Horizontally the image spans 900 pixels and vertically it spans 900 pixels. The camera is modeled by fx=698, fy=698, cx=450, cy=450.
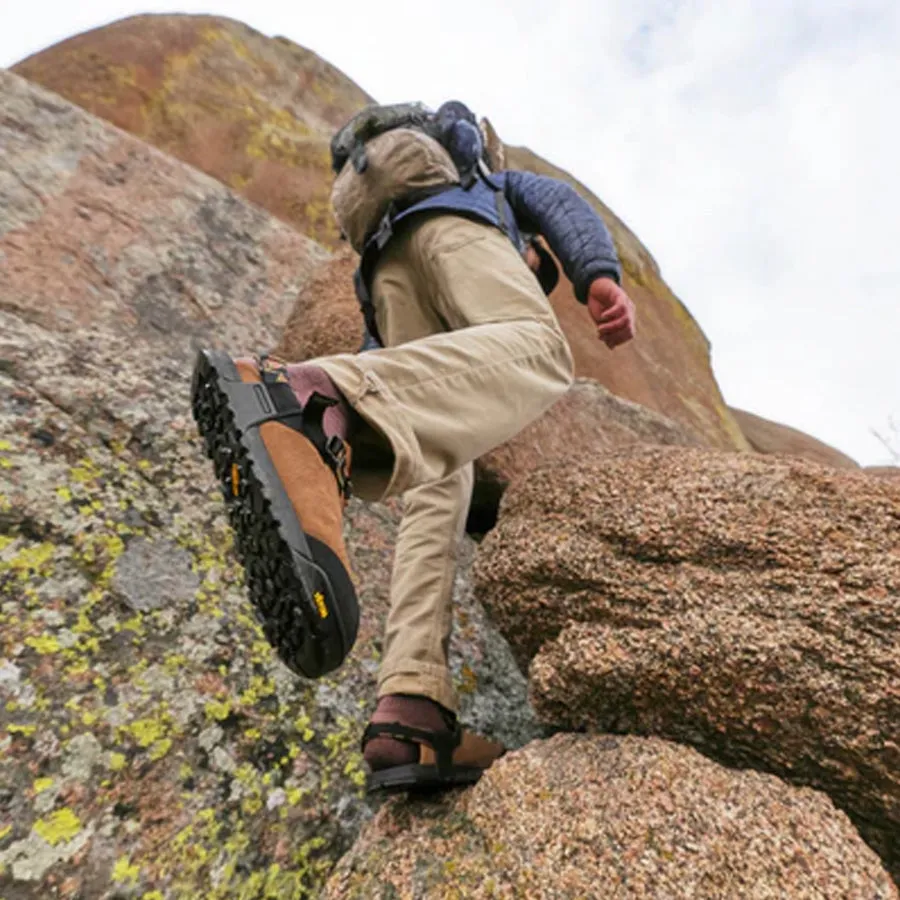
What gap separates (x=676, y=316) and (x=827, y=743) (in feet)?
34.6

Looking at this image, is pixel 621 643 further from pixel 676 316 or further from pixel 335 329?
pixel 676 316

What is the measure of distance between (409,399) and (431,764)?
119 cm

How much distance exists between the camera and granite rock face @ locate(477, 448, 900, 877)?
6.67ft

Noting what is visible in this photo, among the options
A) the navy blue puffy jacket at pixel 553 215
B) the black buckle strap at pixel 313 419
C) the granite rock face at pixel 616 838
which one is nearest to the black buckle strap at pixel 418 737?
the granite rock face at pixel 616 838

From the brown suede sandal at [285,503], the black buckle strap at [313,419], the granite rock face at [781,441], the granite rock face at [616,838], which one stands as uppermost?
the granite rock face at [781,441]

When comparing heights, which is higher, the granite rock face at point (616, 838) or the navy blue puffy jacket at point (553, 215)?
the navy blue puffy jacket at point (553, 215)

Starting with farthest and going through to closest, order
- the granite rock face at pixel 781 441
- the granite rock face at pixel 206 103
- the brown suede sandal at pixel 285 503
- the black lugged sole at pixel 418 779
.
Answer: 1. the granite rock face at pixel 781 441
2. the granite rock face at pixel 206 103
3. the black lugged sole at pixel 418 779
4. the brown suede sandal at pixel 285 503

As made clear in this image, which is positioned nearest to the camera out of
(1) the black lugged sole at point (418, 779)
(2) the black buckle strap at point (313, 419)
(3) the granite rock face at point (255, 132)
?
(2) the black buckle strap at point (313, 419)

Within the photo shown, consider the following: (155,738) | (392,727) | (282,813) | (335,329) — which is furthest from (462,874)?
(335,329)

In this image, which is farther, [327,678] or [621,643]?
[327,678]

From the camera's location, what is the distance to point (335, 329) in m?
4.76

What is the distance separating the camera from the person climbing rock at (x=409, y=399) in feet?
5.51

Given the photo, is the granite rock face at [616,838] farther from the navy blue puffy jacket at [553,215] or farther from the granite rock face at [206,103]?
the granite rock face at [206,103]

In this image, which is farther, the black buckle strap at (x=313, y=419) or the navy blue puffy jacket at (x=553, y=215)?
the navy blue puffy jacket at (x=553, y=215)
